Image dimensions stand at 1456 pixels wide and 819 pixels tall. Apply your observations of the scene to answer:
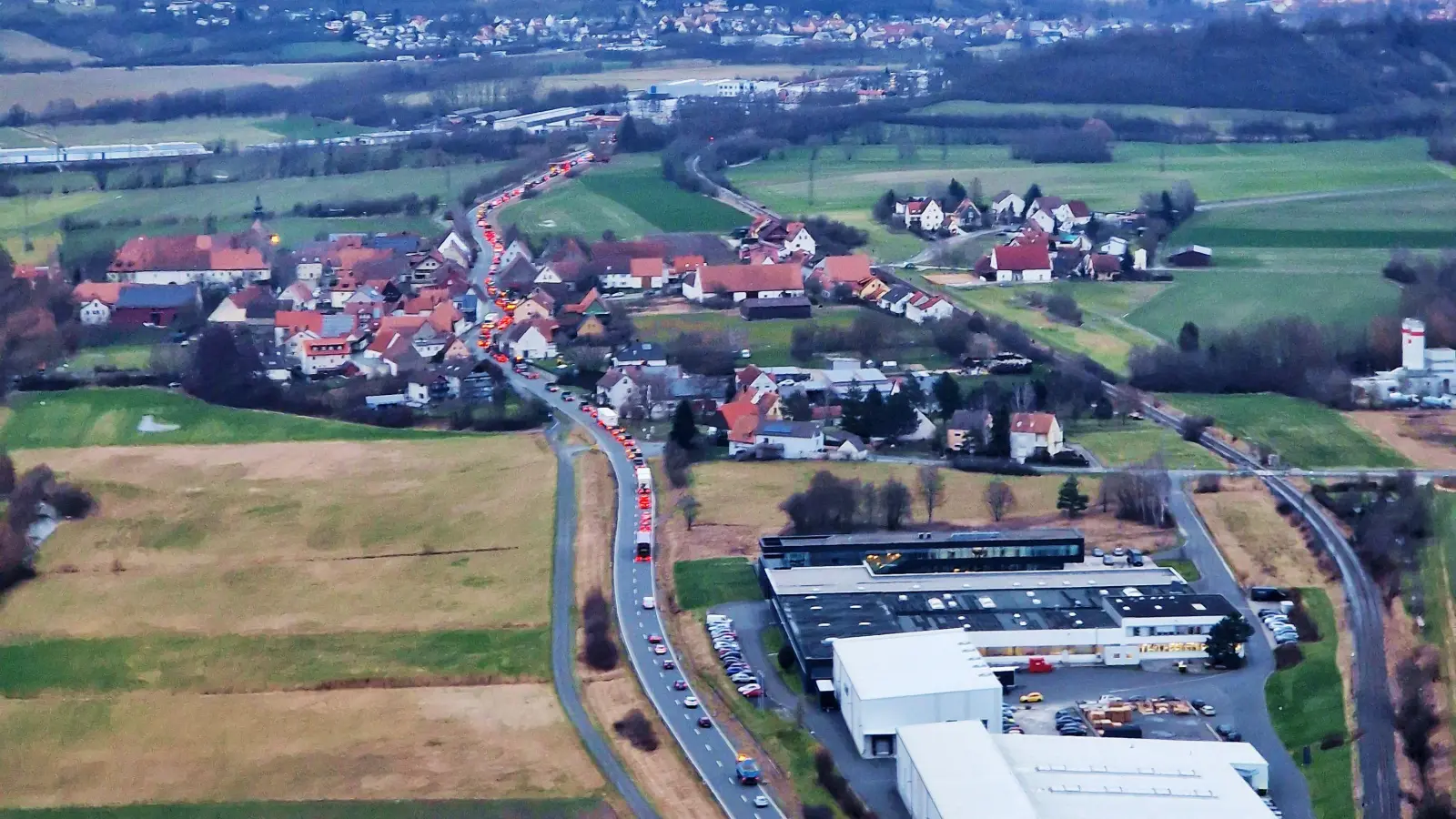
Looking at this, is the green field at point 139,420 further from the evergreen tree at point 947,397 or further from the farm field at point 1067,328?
the farm field at point 1067,328

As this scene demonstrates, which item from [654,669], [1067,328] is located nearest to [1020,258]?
[1067,328]

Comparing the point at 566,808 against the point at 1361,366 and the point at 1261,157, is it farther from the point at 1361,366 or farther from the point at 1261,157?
the point at 1261,157

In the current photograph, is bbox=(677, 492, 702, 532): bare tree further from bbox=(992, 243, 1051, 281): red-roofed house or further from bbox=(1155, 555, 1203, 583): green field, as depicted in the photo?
bbox=(992, 243, 1051, 281): red-roofed house

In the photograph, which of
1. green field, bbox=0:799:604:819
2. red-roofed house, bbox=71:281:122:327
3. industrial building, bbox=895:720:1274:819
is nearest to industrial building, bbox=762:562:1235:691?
industrial building, bbox=895:720:1274:819

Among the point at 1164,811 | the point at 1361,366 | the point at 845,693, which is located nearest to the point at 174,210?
the point at 1361,366

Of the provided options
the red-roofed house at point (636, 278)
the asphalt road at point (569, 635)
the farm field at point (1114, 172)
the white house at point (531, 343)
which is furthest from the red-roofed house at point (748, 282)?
the asphalt road at point (569, 635)

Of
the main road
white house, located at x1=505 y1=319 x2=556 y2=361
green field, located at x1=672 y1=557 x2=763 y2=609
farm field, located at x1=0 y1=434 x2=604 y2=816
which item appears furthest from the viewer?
white house, located at x1=505 y1=319 x2=556 y2=361
